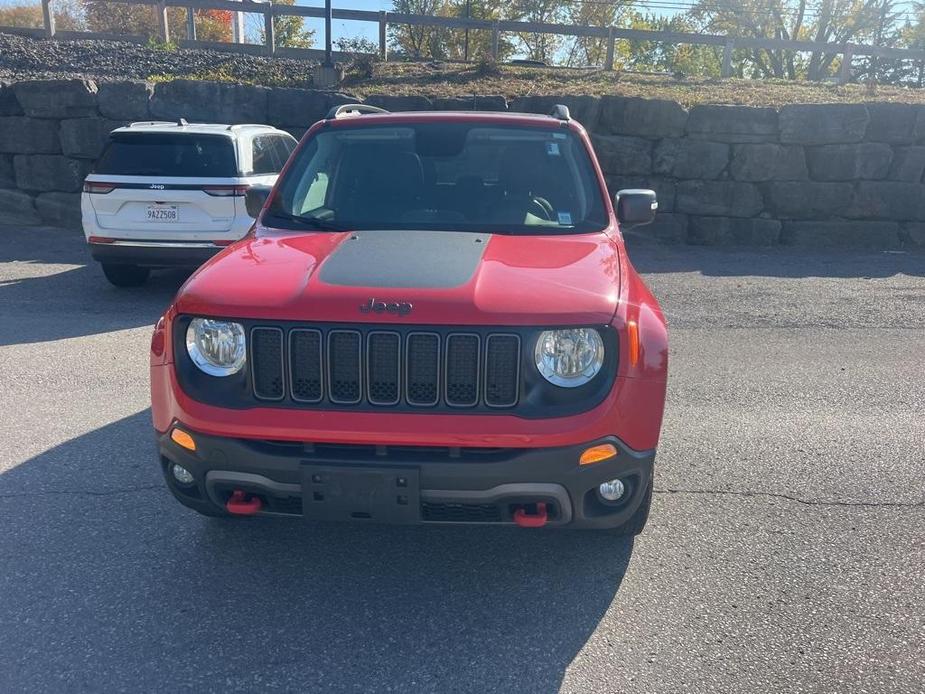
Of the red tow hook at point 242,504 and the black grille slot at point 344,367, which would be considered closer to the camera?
the black grille slot at point 344,367

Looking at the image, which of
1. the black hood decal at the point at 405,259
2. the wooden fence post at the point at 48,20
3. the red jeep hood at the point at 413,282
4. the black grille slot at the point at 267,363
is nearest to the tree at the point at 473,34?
the wooden fence post at the point at 48,20

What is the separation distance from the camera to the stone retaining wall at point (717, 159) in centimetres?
1299

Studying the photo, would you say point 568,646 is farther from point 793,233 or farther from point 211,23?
point 211,23

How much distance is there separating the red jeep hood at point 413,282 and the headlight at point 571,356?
0.07 meters

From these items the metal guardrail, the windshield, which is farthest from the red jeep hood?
the metal guardrail

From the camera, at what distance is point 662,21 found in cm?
3675

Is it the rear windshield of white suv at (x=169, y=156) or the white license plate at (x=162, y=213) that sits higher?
the rear windshield of white suv at (x=169, y=156)

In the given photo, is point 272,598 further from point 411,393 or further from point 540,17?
point 540,17

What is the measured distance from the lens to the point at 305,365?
10.6 feet

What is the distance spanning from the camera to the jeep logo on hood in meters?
3.16

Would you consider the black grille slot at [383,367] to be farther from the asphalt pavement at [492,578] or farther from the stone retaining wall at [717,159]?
the stone retaining wall at [717,159]

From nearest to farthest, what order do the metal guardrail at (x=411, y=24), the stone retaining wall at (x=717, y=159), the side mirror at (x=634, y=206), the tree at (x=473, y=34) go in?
the side mirror at (x=634, y=206), the stone retaining wall at (x=717, y=159), the metal guardrail at (x=411, y=24), the tree at (x=473, y=34)

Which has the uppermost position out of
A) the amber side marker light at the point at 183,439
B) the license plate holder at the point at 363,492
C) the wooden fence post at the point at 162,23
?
the wooden fence post at the point at 162,23

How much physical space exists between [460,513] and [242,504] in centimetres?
86
